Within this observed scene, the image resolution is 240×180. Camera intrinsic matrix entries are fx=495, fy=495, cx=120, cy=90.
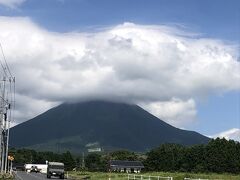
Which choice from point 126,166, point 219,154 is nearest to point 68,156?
point 126,166

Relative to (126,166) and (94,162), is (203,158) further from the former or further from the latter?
(94,162)

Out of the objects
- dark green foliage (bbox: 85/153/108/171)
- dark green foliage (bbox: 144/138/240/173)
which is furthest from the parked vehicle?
dark green foliage (bbox: 85/153/108/171)

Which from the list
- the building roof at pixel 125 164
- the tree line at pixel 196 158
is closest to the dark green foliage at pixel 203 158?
the tree line at pixel 196 158

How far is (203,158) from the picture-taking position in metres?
133

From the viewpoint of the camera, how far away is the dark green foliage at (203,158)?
12750 cm

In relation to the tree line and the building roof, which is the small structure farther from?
the tree line

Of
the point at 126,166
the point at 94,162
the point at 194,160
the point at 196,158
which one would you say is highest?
the point at 196,158

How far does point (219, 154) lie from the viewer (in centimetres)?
12950

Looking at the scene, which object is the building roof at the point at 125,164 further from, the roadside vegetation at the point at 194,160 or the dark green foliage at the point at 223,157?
the dark green foliage at the point at 223,157

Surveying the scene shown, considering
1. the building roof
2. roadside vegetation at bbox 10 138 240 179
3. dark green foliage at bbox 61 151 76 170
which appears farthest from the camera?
dark green foliage at bbox 61 151 76 170

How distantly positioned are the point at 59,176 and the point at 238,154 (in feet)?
220

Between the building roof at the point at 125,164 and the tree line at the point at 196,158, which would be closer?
the tree line at the point at 196,158

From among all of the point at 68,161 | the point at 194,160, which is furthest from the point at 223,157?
the point at 68,161

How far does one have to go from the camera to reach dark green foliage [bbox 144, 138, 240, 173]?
418 ft
